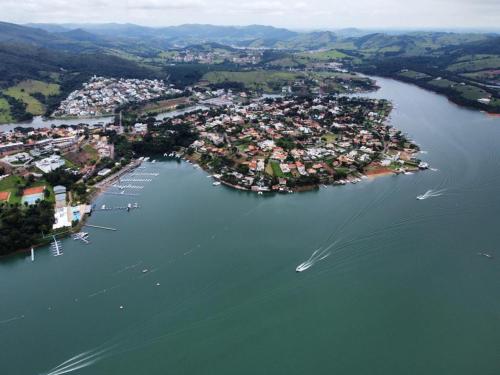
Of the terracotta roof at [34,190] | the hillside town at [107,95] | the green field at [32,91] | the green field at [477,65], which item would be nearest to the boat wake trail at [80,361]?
the terracotta roof at [34,190]

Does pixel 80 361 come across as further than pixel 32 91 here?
No

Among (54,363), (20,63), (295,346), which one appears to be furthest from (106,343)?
(20,63)

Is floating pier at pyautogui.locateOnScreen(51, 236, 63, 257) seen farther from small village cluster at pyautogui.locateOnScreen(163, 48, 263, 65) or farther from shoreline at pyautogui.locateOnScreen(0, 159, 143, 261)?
small village cluster at pyautogui.locateOnScreen(163, 48, 263, 65)

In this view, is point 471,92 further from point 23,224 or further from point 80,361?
point 80,361

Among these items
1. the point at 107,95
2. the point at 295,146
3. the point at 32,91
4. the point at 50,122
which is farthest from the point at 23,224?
the point at 32,91

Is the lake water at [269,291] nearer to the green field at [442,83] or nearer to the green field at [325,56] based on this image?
the green field at [442,83]

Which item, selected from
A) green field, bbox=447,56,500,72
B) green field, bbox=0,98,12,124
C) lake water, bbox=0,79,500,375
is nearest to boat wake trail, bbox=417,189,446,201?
lake water, bbox=0,79,500,375
